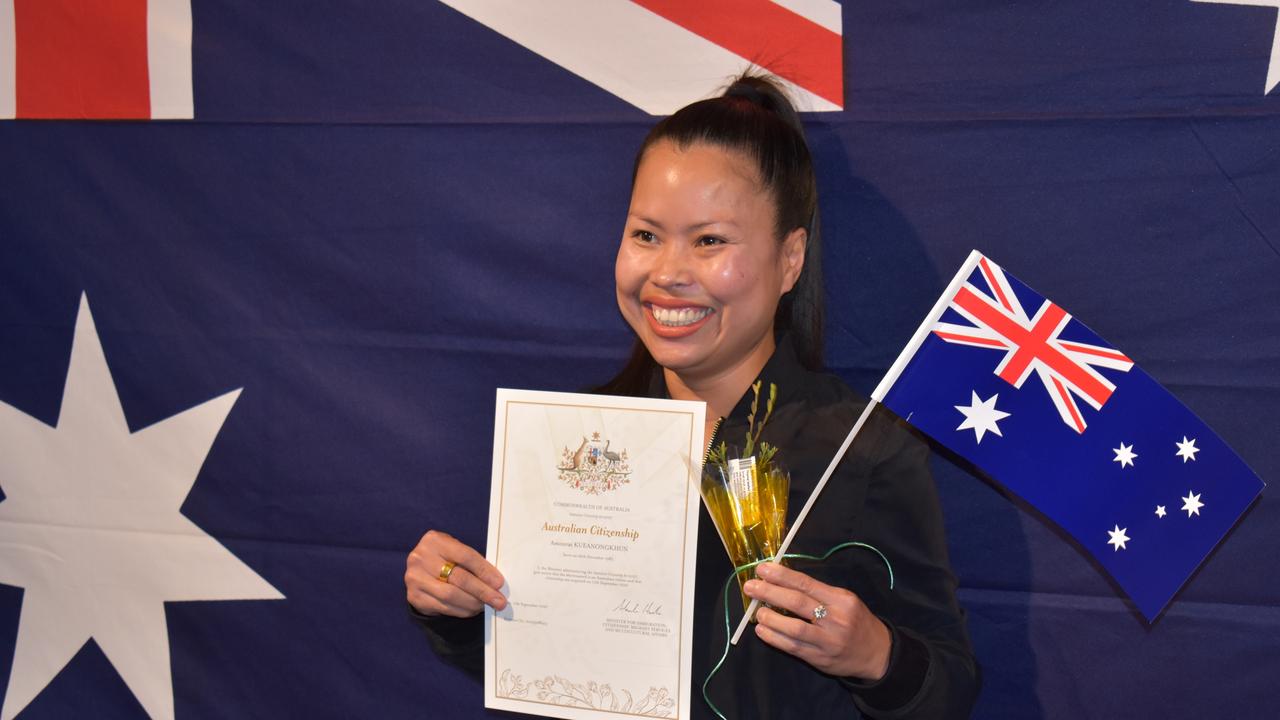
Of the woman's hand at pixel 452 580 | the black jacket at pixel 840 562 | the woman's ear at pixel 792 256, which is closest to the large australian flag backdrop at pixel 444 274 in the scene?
the black jacket at pixel 840 562

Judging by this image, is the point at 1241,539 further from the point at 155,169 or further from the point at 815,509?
the point at 155,169

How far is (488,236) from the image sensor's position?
198cm

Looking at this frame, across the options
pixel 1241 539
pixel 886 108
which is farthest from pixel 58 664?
pixel 1241 539

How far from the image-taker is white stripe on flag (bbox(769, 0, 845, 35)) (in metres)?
1.80

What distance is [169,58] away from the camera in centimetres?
209

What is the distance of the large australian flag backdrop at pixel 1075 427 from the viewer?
54.6 inches

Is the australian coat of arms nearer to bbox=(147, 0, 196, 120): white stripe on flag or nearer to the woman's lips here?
the woman's lips

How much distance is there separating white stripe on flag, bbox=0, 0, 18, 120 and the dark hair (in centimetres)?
141

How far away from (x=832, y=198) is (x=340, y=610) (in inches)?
48.0

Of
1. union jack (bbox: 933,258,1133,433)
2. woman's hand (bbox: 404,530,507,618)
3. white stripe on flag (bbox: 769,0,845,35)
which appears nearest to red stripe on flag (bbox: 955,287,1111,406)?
union jack (bbox: 933,258,1133,433)

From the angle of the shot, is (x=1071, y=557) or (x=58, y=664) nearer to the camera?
(x=1071, y=557)

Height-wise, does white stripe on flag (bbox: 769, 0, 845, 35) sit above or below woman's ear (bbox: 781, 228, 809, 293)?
above

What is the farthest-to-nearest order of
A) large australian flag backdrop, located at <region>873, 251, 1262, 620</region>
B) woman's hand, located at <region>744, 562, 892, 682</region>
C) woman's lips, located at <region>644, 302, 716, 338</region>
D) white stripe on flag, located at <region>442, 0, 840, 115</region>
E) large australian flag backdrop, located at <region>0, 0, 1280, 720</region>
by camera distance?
white stripe on flag, located at <region>442, 0, 840, 115</region> → large australian flag backdrop, located at <region>0, 0, 1280, 720</region> → woman's lips, located at <region>644, 302, 716, 338</region> → large australian flag backdrop, located at <region>873, 251, 1262, 620</region> → woman's hand, located at <region>744, 562, 892, 682</region>

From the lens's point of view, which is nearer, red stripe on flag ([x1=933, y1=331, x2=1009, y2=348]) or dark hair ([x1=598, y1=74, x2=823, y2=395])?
red stripe on flag ([x1=933, y1=331, x2=1009, y2=348])
